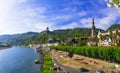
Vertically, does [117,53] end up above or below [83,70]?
above

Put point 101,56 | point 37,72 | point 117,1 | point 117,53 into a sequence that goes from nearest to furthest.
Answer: point 117,1 < point 117,53 < point 101,56 < point 37,72

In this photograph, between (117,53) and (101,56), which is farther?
(101,56)

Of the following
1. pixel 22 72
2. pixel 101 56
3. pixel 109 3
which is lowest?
pixel 22 72

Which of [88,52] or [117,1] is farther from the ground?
[117,1]

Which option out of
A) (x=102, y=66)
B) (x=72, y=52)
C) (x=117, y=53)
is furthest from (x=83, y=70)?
(x=72, y=52)

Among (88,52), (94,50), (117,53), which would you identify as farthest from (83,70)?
(88,52)

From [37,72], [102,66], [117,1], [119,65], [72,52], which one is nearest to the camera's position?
[117,1]

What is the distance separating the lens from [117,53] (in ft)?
201

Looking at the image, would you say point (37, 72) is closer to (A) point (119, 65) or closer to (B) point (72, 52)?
(A) point (119, 65)

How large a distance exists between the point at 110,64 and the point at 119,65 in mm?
5537

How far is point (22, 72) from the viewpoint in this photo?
85.7 m

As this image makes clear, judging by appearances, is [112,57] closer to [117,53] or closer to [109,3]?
[117,53]

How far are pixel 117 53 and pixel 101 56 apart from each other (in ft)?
36.8

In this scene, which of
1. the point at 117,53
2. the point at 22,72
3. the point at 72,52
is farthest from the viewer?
the point at 72,52
